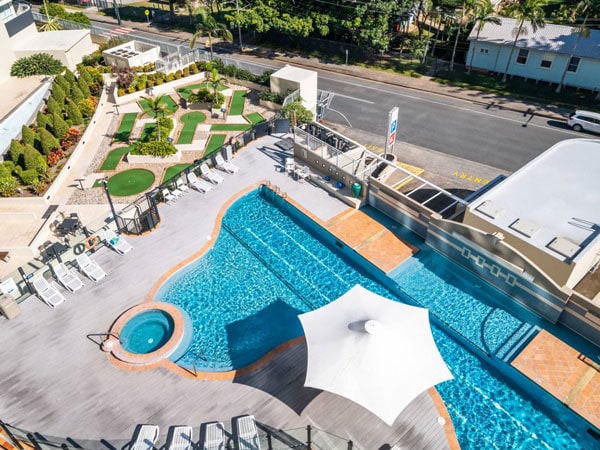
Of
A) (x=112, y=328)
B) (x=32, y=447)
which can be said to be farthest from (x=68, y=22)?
(x=32, y=447)

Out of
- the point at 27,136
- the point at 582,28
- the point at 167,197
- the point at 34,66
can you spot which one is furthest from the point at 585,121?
the point at 34,66

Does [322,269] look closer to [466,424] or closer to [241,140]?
[466,424]

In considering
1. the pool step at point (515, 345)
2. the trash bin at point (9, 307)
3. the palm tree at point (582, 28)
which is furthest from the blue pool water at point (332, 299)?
the palm tree at point (582, 28)

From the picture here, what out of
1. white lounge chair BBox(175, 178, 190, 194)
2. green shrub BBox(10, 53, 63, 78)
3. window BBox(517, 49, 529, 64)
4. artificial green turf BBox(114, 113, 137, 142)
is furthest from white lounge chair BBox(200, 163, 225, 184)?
window BBox(517, 49, 529, 64)

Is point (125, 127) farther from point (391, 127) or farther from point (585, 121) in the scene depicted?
point (585, 121)

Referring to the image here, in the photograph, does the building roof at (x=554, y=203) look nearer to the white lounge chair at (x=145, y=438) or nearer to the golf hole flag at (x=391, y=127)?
the golf hole flag at (x=391, y=127)

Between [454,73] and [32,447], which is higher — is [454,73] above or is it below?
above

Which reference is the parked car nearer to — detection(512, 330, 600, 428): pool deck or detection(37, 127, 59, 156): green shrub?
detection(512, 330, 600, 428): pool deck
